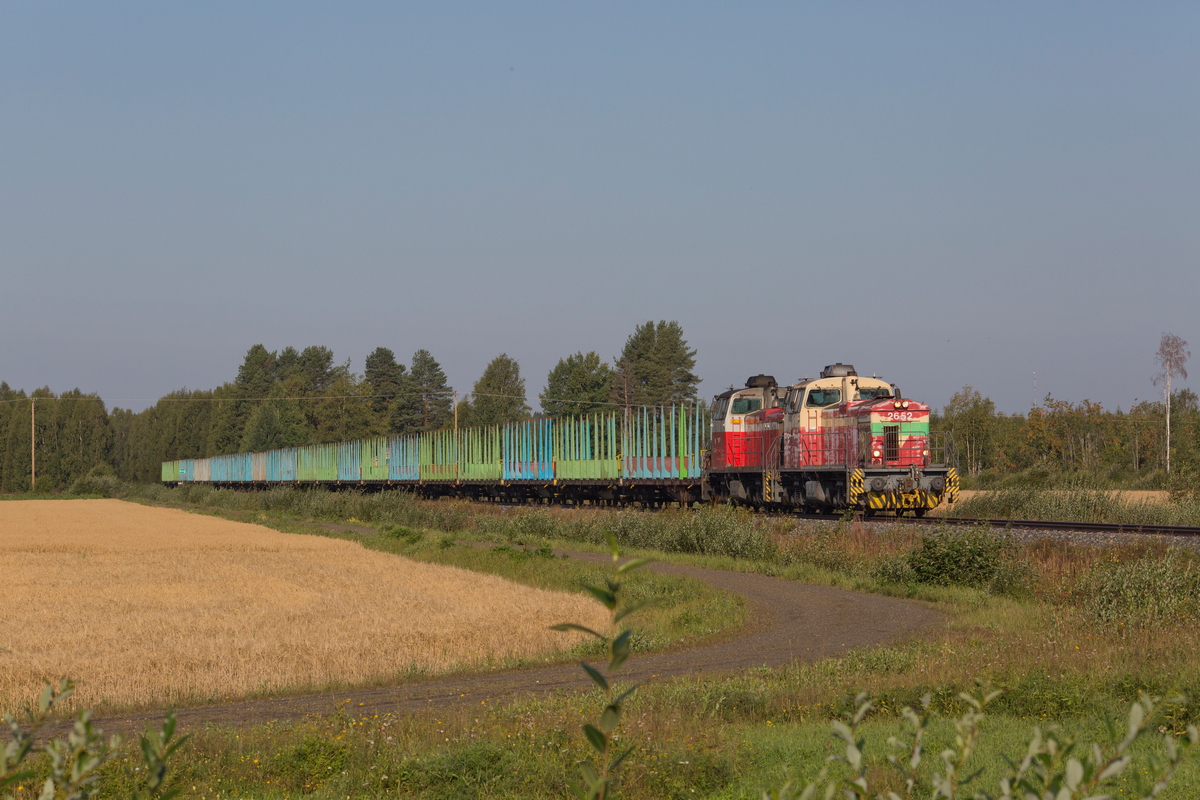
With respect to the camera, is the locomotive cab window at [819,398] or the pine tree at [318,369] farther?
the pine tree at [318,369]

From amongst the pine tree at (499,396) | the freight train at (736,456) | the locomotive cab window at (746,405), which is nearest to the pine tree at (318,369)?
the pine tree at (499,396)

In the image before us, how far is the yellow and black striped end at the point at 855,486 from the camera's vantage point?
95.5 ft

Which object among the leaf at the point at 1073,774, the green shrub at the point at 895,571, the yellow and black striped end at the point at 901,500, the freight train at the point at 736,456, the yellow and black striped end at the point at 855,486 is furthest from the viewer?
the freight train at the point at 736,456

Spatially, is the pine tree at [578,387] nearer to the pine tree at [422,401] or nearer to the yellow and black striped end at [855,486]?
the pine tree at [422,401]

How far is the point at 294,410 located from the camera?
154 metres

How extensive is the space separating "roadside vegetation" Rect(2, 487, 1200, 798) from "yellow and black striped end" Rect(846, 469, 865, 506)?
9203 millimetres

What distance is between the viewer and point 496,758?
8.39 meters

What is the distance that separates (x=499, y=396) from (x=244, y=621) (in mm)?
118377

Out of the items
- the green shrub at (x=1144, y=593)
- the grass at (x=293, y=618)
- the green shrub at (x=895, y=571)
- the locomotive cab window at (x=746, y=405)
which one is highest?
the locomotive cab window at (x=746, y=405)

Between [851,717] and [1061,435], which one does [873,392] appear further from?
[1061,435]

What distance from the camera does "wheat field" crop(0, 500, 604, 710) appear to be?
12781 millimetres

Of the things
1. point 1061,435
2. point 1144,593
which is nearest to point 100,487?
point 1061,435

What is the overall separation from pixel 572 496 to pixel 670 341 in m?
75.8

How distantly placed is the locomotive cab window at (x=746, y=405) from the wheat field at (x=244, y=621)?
1307cm
